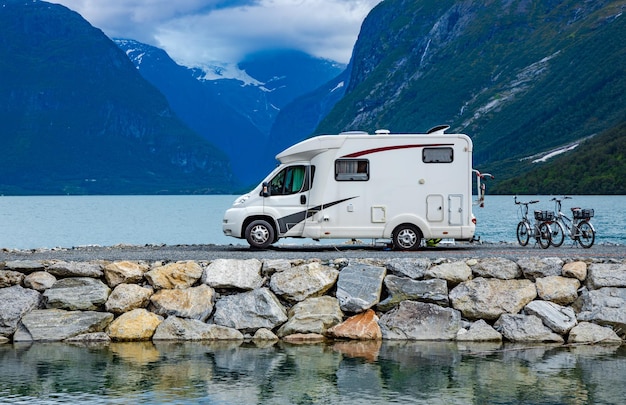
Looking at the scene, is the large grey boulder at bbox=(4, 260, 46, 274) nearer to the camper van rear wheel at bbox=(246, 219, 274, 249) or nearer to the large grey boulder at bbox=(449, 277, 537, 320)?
the camper van rear wheel at bbox=(246, 219, 274, 249)

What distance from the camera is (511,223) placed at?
86438 millimetres

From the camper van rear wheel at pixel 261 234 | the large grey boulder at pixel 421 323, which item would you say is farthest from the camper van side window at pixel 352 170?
the large grey boulder at pixel 421 323

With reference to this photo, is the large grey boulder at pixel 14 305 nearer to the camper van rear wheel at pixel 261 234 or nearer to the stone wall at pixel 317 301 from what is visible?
the stone wall at pixel 317 301

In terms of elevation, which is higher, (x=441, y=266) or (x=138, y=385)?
(x=441, y=266)

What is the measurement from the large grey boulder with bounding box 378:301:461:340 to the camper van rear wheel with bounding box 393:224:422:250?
15.1 feet

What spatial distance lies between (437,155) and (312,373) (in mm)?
9770

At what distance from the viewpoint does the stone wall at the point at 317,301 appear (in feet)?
63.4

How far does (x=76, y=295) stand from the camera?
19.5 meters

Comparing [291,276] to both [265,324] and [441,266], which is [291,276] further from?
[441,266]

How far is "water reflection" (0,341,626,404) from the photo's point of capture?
14.4 m

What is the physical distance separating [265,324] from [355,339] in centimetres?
215

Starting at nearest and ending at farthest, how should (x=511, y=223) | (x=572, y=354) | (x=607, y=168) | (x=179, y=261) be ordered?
(x=572, y=354) → (x=179, y=261) → (x=511, y=223) → (x=607, y=168)

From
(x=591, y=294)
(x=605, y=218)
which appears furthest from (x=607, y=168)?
(x=591, y=294)

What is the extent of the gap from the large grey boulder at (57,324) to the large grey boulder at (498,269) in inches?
349
